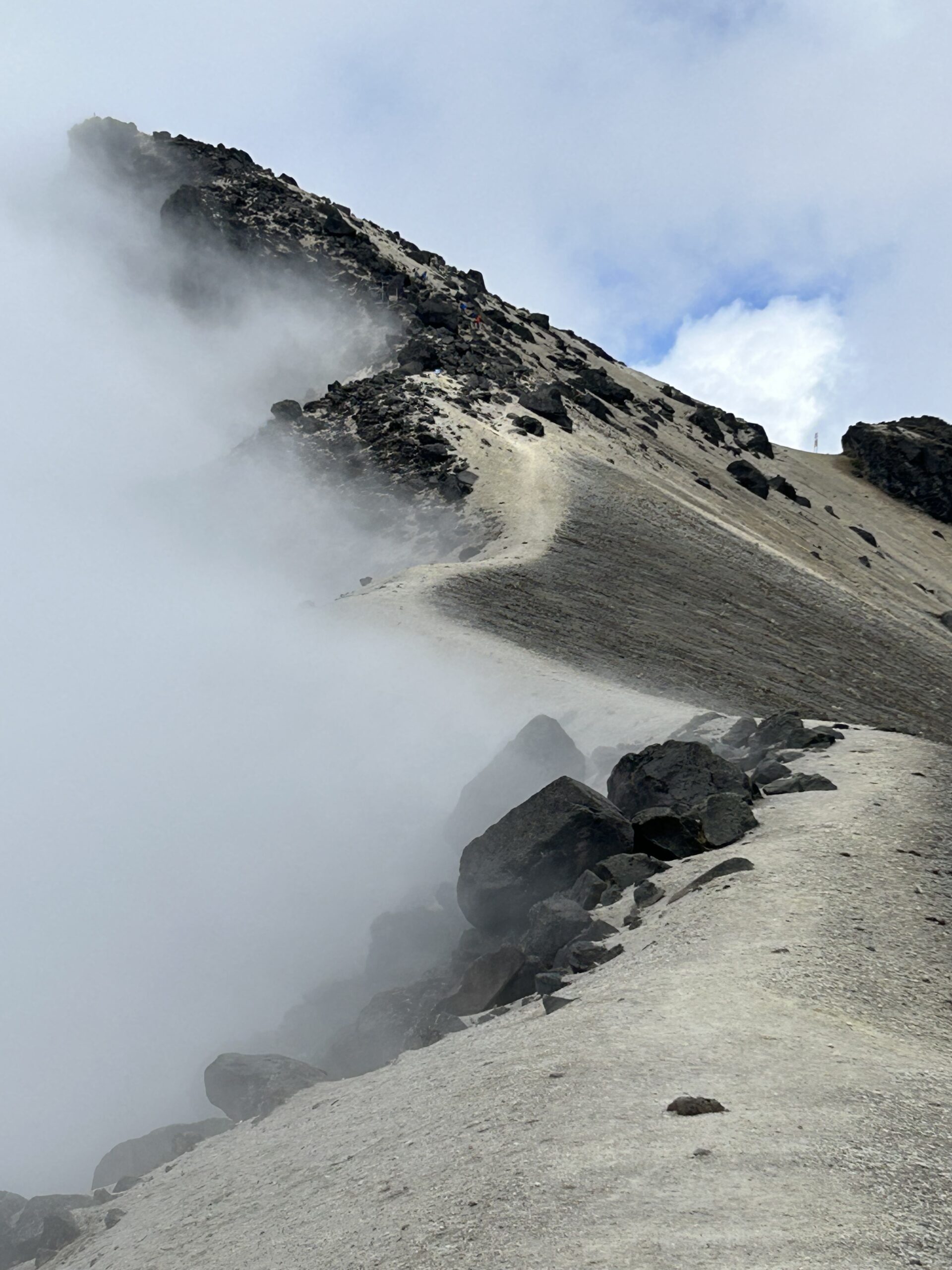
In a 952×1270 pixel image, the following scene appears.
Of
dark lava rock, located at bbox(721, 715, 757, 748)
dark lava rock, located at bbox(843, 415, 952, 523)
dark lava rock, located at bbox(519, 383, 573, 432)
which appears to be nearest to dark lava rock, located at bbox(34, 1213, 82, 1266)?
dark lava rock, located at bbox(721, 715, 757, 748)

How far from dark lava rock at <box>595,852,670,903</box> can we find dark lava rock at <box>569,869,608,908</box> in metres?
0.12

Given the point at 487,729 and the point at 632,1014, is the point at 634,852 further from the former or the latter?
the point at 487,729

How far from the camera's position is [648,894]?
12430 mm

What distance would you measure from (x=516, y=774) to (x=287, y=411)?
34941mm

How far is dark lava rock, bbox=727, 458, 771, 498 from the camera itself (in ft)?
206

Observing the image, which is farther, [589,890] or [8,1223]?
[589,890]

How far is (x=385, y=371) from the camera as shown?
53.1 m

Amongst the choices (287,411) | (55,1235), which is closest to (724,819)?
(55,1235)

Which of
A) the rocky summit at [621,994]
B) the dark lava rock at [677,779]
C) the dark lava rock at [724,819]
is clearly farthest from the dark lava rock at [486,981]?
the dark lava rock at [677,779]

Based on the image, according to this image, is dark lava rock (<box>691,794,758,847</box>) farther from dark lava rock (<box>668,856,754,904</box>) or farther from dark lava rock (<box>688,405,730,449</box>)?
dark lava rock (<box>688,405,730,449</box>)

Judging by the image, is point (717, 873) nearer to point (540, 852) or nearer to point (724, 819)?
point (724, 819)

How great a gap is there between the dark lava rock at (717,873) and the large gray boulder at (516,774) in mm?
7504

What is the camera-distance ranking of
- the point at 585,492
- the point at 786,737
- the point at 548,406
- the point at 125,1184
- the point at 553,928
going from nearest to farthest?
1. the point at 125,1184
2. the point at 553,928
3. the point at 786,737
4. the point at 585,492
5. the point at 548,406

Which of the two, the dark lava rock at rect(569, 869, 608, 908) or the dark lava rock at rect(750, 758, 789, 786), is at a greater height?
the dark lava rock at rect(750, 758, 789, 786)
